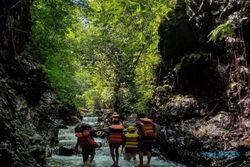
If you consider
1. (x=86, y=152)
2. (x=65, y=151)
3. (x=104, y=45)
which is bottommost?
(x=65, y=151)

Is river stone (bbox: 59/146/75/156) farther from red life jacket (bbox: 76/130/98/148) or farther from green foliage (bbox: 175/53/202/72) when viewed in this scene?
green foliage (bbox: 175/53/202/72)

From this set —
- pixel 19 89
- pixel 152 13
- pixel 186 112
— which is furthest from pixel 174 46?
pixel 19 89

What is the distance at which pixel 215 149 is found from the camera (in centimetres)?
1212

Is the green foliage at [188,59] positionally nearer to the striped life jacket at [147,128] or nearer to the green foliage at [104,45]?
the green foliage at [104,45]

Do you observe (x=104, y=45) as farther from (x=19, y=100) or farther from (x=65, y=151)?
(x=19, y=100)

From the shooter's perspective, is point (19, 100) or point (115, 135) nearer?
point (115, 135)

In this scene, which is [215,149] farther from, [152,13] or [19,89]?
[152,13]

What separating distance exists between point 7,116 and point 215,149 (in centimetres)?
710

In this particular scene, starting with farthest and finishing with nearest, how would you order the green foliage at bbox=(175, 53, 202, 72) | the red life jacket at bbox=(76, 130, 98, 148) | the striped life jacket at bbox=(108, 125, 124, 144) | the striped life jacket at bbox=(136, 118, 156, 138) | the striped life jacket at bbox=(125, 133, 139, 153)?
the green foliage at bbox=(175, 53, 202, 72) < the striped life jacket at bbox=(125, 133, 139, 153) < the red life jacket at bbox=(76, 130, 98, 148) < the striped life jacket at bbox=(108, 125, 124, 144) < the striped life jacket at bbox=(136, 118, 156, 138)

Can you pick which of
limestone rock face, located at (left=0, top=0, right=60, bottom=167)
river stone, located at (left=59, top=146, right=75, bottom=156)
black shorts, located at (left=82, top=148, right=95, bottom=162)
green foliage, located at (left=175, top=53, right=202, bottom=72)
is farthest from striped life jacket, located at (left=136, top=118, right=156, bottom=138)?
river stone, located at (left=59, top=146, right=75, bottom=156)

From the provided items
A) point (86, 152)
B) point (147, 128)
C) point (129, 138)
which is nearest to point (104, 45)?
point (129, 138)

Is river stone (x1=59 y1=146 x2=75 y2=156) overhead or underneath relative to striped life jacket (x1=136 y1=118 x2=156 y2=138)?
underneath

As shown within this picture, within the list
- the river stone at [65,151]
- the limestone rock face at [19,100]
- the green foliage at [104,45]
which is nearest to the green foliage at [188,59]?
the green foliage at [104,45]

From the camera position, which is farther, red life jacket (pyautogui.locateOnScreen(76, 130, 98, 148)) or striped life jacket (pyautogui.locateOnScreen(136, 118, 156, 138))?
red life jacket (pyautogui.locateOnScreen(76, 130, 98, 148))
